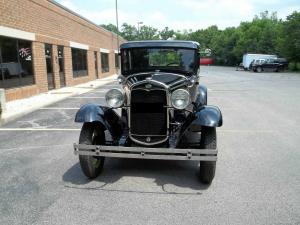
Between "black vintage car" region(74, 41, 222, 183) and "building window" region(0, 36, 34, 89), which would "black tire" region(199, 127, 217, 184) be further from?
"building window" region(0, 36, 34, 89)

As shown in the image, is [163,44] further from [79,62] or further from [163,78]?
[79,62]

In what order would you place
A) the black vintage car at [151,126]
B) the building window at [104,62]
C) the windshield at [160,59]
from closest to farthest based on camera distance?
the black vintage car at [151,126] → the windshield at [160,59] → the building window at [104,62]

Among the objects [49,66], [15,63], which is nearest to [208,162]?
[15,63]

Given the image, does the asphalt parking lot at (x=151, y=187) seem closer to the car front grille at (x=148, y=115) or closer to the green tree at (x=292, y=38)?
the car front grille at (x=148, y=115)

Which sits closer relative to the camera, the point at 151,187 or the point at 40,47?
the point at 151,187

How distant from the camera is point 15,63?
13.8 metres

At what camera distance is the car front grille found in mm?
4887

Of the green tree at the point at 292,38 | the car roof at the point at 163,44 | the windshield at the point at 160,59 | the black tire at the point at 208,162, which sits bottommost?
the black tire at the point at 208,162

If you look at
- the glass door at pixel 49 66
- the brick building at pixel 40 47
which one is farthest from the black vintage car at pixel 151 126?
the glass door at pixel 49 66

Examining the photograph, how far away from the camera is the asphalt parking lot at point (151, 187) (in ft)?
12.7

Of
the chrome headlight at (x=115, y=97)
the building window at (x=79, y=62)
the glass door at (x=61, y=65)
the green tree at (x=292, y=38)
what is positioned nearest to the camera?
the chrome headlight at (x=115, y=97)

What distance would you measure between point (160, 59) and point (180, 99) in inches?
66.1

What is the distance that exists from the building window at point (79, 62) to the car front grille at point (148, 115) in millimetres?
18041

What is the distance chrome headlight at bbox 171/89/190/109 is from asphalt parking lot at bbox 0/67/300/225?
1.13 metres
